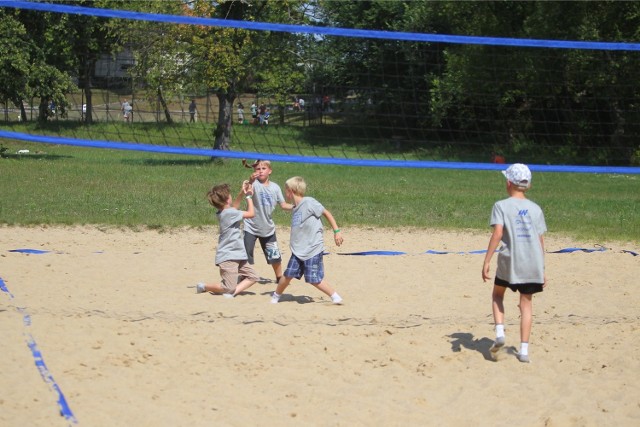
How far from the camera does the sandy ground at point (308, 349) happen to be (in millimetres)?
5461

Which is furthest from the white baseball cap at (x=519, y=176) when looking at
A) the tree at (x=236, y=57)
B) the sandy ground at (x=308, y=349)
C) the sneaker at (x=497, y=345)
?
the tree at (x=236, y=57)

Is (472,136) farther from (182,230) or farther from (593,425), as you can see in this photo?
(593,425)

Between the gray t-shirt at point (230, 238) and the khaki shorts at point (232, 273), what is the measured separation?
2.2 inches

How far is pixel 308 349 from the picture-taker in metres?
6.57

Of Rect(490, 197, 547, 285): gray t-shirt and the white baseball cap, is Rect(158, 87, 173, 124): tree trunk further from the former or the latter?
Rect(490, 197, 547, 285): gray t-shirt

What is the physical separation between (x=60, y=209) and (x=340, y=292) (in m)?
6.23

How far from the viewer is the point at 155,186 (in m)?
16.5

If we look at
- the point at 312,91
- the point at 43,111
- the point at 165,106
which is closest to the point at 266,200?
the point at 312,91

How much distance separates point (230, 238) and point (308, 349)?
76.9 inches

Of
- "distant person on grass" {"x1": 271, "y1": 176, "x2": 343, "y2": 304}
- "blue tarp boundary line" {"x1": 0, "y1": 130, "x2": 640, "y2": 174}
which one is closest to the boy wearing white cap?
"distant person on grass" {"x1": 271, "y1": 176, "x2": 343, "y2": 304}

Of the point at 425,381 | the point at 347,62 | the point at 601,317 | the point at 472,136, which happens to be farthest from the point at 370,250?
the point at 472,136

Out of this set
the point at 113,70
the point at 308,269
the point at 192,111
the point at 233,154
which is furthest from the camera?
the point at 192,111

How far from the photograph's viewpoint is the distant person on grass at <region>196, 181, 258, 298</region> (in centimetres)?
819

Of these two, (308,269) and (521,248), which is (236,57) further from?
(521,248)
